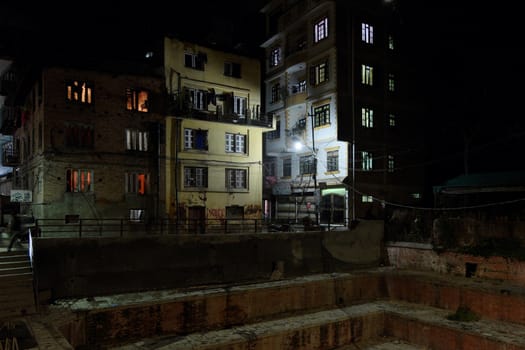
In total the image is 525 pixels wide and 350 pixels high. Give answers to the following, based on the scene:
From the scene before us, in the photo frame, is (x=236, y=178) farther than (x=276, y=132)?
No

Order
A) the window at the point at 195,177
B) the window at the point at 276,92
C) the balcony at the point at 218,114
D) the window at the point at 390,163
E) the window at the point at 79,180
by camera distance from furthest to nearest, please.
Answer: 1. the window at the point at 276,92
2. the window at the point at 390,163
3. the window at the point at 195,177
4. the balcony at the point at 218,114
5. the window at the point at 79,180

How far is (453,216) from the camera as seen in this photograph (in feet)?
79.8

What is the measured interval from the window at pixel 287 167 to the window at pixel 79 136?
52.5 feet

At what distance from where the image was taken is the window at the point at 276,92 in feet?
116

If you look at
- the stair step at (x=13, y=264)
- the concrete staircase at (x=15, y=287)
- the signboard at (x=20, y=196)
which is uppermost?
the signboard at (x=20, y=196)

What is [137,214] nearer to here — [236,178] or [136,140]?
[136,140]

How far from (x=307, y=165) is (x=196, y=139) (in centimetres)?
915

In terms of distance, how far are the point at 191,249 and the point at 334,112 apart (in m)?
14.7

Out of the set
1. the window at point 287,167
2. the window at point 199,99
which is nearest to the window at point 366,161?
the window at point 287,167

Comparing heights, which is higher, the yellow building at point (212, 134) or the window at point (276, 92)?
the window at point (276, 92)

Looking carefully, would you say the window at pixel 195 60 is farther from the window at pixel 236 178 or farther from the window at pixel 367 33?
the window at pixel 367 33

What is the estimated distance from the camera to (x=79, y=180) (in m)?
24.4

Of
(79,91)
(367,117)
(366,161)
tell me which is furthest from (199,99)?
(366,161)

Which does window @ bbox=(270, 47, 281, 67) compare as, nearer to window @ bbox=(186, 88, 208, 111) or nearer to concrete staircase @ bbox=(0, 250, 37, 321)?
window @ bbox=(186, 88, 208, 111)
